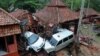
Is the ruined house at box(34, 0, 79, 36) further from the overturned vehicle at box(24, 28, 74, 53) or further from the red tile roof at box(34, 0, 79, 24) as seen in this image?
the overturned vehicle at box(24, 28, 74, 53)

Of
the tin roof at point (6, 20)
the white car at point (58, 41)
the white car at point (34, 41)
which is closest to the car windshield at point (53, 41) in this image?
the white car at point (58, 41)

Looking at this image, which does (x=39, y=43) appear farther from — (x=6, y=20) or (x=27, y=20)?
(x=6, y=20)

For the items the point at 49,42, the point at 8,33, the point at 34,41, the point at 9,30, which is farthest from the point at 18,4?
the point at 8,33

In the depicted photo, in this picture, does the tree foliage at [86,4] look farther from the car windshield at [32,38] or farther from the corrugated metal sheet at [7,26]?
the corrugated metal sheet at [7,26]

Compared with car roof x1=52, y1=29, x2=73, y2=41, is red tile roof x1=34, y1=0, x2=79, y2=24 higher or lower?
higher

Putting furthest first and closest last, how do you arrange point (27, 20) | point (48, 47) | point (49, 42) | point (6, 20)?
point (27, 20) < point (49, 42) < point (48, 47) < point (6, 20)

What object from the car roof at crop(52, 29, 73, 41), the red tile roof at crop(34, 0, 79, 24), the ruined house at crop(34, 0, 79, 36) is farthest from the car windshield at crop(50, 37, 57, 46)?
the red tile roof at crop(34, 0, 79, 24)

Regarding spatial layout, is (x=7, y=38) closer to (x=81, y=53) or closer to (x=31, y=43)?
(x=31, y=43)
